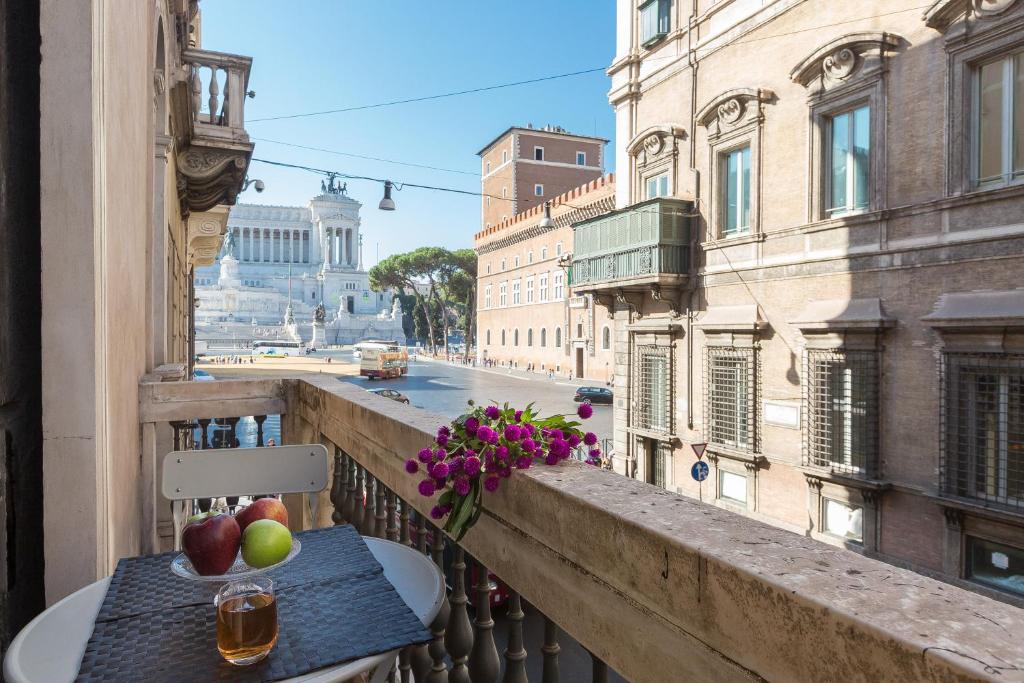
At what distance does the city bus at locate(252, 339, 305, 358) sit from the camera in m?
76.6

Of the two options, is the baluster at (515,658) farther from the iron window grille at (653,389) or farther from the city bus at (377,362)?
the city bus at (377,362)

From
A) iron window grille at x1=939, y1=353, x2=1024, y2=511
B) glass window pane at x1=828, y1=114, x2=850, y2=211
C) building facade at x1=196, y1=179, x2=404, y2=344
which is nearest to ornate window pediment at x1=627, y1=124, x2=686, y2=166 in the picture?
glass window pane at x1=828, y1=114, x2=850, y2=211

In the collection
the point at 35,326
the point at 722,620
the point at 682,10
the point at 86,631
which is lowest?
the point at 86,631

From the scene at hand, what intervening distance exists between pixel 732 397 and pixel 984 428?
5119mm

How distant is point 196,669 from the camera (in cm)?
143

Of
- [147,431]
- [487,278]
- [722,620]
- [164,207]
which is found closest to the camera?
[722,620]

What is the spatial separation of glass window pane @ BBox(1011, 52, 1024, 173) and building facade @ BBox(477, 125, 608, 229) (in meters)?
40.1

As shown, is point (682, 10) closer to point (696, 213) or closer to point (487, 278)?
point (696, 213)

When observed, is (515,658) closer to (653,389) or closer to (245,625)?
(245,625)

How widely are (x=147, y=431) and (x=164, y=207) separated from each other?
2498mm

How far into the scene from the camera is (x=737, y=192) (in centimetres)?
1451

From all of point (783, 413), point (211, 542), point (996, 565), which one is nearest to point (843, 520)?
point (783, 413)

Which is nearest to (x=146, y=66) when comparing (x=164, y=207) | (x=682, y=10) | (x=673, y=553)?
(x=164, y=207)

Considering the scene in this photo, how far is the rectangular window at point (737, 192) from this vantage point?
14.2 m
